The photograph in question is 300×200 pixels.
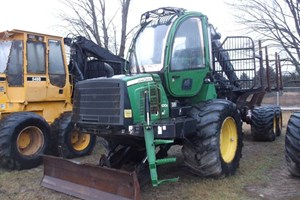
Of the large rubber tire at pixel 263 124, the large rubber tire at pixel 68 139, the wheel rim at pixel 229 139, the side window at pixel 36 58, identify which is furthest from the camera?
the large rubber tire at pixel 263 124

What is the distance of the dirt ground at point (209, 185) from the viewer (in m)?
5.87

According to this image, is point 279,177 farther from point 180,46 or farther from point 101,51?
point 101,51

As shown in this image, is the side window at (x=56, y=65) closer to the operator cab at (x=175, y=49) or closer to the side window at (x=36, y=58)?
the side window at (x=36, y=58)

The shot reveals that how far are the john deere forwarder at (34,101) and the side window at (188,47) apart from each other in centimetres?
299

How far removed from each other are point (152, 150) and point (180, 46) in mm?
1939

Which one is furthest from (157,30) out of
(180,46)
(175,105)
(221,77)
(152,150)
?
(221,77)

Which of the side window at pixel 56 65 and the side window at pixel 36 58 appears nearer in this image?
the side window at pixel 36 58

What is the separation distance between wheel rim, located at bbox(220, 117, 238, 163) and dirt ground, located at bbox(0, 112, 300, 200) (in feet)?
1.20

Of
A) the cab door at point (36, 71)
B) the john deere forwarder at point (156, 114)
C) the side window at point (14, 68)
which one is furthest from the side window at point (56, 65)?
the john deere forwarder at point (156, 114)

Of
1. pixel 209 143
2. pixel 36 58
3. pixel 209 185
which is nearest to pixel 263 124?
pixel 209 143

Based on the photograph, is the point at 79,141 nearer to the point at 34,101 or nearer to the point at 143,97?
the point at 34,101

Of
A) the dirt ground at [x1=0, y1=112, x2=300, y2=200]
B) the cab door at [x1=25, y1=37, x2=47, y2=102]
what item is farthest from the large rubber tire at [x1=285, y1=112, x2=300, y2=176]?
the cab door at [x1=25, y1=37, x2=47, y2=102]

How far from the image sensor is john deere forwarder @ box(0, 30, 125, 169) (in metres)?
7.73

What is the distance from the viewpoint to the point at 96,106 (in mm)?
5926
